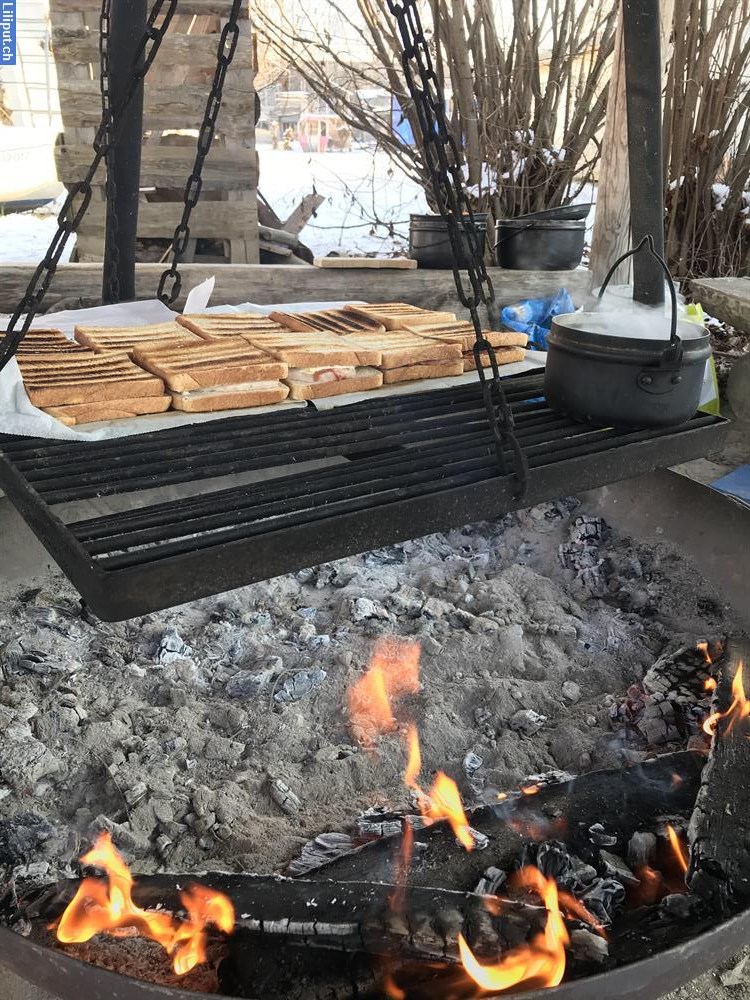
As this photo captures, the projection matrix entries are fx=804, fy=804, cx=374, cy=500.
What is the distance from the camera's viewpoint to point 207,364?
2715mm

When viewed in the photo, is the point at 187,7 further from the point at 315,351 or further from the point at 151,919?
the point at 151,919

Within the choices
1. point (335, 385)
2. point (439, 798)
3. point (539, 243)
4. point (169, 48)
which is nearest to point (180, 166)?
point (169, 48)

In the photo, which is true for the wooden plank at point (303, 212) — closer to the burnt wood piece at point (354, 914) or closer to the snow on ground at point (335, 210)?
the snow on ground at point (335, 210)

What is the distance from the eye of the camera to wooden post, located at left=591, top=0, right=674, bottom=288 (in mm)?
5168

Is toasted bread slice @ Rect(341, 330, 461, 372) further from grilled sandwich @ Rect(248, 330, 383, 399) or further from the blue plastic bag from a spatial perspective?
the blue plastic bag

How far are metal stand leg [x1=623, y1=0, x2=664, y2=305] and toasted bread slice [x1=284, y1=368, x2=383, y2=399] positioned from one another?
1078mm

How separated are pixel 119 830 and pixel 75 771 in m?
0.31

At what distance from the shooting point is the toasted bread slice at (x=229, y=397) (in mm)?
2607

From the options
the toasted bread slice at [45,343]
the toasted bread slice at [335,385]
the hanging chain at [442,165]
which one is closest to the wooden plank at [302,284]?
Result: the toasted bread slice at [45,343]

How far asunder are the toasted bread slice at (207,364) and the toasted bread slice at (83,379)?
0.18 feet

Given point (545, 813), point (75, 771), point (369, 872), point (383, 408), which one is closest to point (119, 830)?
point (75, 771)

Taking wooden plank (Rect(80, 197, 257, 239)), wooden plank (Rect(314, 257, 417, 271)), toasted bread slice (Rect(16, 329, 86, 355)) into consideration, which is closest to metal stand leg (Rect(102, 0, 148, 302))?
toasted bread slice (Rect(16, 329, 86, 355))

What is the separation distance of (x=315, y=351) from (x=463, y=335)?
2.12 feet

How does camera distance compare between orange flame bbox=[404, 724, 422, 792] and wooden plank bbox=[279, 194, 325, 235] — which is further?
wooden plank bbox=[279, 194, 325, 235]
